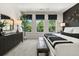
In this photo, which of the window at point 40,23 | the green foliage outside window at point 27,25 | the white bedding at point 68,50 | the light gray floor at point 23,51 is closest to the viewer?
the white bedding at point 68,50

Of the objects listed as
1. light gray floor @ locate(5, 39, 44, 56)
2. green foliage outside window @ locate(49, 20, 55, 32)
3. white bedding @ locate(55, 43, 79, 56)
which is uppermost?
green foliage outside window @ locate(49, 20, 55, 32)

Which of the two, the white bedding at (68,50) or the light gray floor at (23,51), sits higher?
the white bedding at (68,50)

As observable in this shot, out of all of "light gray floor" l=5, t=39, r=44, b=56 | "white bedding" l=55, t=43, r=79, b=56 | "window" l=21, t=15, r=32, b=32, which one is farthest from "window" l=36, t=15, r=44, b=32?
"white bedding" l=55, t=43, r=79, b=56

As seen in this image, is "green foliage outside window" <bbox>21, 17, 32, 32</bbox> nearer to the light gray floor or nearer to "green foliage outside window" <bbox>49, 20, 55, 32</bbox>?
"green foliage outside window" <bbox>49, 20, 55, 32</bbox>

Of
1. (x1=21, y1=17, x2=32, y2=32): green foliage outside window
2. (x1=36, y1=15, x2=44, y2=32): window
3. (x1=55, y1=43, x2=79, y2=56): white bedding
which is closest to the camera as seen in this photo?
(x1=55, y1=43, x2=79, y2=56): white bedding

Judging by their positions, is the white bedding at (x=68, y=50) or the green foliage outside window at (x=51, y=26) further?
the green foliage outside window at (x=51, y=26)

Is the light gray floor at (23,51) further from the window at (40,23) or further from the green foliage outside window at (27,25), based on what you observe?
the window at (40,23)

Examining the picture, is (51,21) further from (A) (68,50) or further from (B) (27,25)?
(A) (68,50)

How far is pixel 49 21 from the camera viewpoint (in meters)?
11.8

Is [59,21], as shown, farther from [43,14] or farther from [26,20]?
[26,20]

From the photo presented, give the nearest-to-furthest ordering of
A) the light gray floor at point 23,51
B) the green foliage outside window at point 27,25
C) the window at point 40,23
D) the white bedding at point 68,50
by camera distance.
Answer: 1. the white bedding at point 68,50
2. the light gray floor at point 23,51
3. the green foliage outside window at point 27,25
4. the window at point 40,23

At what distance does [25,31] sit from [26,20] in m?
0.95

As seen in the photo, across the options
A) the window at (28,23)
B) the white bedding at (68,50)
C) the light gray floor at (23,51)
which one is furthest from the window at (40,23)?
the white bedding at (68,50)

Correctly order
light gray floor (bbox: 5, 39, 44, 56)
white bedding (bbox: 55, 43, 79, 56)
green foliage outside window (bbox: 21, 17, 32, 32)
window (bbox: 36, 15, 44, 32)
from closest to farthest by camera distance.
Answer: white bedding (bbox: 55, 43, 79, 56) < light gray floor (bbox: 5, 39, 44, 56) < green foliage outside window (bbox: 21, 17, 32, 32) < window (bbox: 36, 15, 44, 32)
